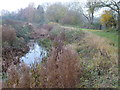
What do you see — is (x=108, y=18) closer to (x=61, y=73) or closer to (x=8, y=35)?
(x=8, y=35)

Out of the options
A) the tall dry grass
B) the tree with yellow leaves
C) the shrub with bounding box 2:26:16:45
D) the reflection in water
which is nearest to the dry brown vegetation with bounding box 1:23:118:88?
the tall dry grass

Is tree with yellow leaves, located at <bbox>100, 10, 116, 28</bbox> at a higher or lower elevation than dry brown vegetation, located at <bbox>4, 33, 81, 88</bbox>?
higher

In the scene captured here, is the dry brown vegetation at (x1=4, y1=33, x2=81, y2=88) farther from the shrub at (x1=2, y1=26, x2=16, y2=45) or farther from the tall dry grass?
the shrub at (x1=2, y1=26, x2=16, y2=45)

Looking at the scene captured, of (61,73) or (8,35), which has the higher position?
(8,35)

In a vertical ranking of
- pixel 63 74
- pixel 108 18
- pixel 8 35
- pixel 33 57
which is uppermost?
pixel 108 18

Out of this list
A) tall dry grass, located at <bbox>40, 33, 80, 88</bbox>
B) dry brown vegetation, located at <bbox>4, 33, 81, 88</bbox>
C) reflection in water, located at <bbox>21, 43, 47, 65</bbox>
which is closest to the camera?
dry brown vegetation, located at <bbox>4, 33, 81, 88</bbox>

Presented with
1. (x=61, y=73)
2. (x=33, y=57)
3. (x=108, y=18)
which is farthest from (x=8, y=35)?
(x=108, y=18)

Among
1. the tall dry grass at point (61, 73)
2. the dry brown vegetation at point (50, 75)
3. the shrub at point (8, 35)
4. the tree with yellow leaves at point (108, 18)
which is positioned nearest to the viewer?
the dry brown vegetation at point (50, 75)

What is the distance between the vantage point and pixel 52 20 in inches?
552

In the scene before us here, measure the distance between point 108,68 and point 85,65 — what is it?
21.9 inches

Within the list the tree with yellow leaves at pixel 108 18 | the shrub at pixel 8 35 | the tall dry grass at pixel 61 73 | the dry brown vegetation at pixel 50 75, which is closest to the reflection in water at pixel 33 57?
the dry brown vegetation at pixel 50 75

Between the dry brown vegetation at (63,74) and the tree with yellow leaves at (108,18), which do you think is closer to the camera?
the dry brown vegetation at (63,74)

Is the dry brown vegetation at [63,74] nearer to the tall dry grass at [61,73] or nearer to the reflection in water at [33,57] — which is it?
the tall dry grass at [61,73]

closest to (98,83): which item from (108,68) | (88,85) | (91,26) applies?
(88,85)
